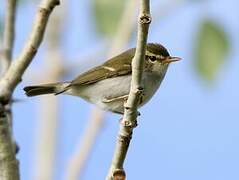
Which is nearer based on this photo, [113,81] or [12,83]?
[12,83]

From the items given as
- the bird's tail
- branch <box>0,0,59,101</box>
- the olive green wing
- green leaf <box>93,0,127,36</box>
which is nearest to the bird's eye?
the olive green wing

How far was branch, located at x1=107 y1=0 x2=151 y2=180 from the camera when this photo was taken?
6.64 feet

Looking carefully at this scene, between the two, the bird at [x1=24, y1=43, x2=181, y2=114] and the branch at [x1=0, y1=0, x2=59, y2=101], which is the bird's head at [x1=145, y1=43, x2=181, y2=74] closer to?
the bird at [x1=24, y1=43, x2=181, y2=114]

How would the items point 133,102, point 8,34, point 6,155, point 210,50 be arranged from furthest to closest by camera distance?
point 210,50, point 8,34, point 6,155, point 133,102

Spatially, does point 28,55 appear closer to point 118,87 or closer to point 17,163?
point 17,163

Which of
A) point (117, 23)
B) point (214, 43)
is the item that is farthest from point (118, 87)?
point (214, 43)

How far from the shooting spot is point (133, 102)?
2.23 metres

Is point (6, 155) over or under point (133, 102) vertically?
under

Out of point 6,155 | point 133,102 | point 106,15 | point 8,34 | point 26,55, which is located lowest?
point 6,155

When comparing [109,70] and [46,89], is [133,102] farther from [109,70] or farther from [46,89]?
[46,89]

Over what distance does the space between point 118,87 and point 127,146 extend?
1573 mm

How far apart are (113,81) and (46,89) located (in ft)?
1.96

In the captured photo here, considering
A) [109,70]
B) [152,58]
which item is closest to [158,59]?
[152,58]

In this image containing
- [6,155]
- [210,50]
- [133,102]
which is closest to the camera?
[133,102]
